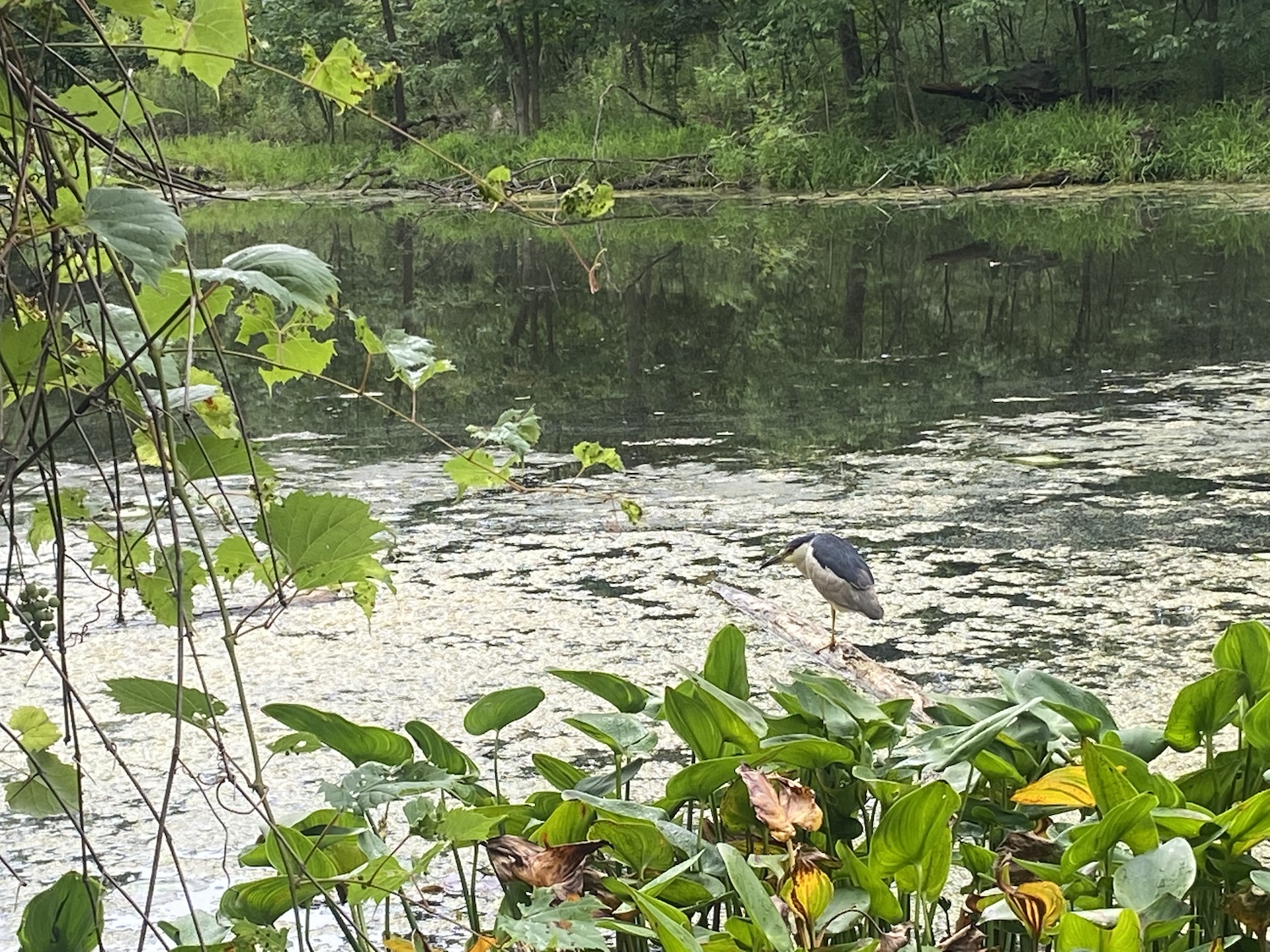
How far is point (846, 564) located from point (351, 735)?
1.59m

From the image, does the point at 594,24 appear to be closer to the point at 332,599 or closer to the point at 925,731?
the point at 332,599

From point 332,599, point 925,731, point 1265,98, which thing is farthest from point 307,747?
point 1265,98

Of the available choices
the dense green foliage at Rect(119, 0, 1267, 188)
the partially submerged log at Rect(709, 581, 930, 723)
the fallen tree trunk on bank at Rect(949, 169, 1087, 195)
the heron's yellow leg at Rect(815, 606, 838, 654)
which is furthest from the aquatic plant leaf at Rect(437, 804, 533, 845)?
the fallen tree trunk on bank at Rect(949, 169, 1087, 195)

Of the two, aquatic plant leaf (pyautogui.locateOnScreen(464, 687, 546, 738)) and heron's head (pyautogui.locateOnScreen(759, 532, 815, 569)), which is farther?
heron's head (pyautogui.locateOnScreen(759, 532, 815, 569))

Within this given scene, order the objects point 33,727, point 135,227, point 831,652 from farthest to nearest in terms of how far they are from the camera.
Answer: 1. point 831,652
2. point 33,727
3. point 135,227

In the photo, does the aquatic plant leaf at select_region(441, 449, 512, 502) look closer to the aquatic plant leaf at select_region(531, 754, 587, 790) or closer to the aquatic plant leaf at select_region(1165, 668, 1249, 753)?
the aquatic plant leaf at select_region(531, 754, 587, 790)

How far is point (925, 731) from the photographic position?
149cm

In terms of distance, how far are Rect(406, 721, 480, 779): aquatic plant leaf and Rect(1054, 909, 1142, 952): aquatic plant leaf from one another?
1.92 ft

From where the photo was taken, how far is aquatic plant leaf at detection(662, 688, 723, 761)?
137 centimetres

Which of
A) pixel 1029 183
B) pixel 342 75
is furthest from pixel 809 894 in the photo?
pixel 1029 183

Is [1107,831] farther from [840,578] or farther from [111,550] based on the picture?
[840,578]

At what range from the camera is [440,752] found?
1470 mm

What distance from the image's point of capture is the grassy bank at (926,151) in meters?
A: 14.4

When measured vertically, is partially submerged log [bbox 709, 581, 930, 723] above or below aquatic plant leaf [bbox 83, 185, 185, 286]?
below
